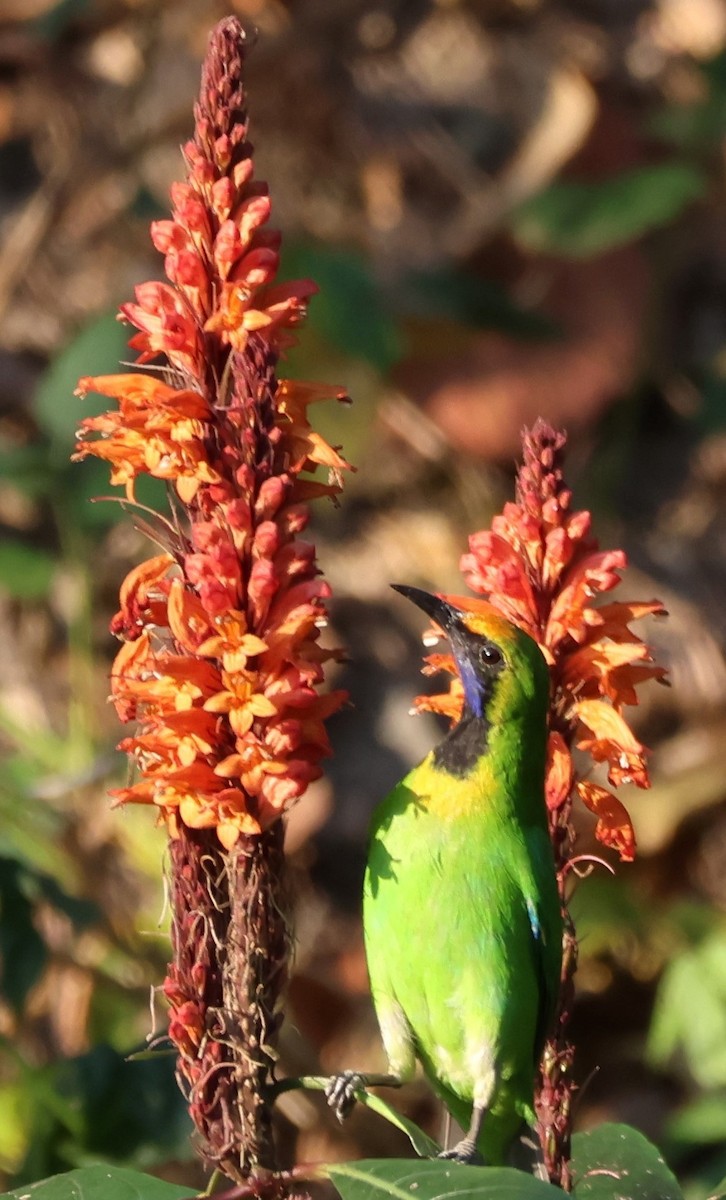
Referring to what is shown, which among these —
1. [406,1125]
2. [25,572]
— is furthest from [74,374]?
[406,1125]

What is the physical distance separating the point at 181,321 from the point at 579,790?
0.83m

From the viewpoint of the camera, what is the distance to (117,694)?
188 cm

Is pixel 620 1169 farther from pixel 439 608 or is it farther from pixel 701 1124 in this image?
pixel 701 1124

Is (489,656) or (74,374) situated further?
(74,374)

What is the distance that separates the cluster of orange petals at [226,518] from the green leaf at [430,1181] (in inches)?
16.0

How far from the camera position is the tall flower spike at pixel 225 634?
5.73 ft

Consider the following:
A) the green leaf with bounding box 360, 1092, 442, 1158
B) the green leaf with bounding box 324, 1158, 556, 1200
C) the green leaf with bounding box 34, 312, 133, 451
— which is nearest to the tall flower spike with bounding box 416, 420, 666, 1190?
the green leaf with bounding box 360, 1092, 442, 1158

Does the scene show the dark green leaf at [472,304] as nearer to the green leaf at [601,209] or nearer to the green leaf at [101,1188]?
the green leaf at [601,209]

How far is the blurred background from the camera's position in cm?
→ 492

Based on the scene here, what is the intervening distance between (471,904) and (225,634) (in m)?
0.90

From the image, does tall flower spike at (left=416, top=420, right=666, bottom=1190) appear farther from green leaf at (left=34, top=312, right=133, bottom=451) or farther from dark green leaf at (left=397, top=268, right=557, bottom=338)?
dark green leaf at (left=397, top=268, right=557, bottom=338)

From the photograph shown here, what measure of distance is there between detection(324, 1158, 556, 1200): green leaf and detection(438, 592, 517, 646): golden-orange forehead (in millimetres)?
737

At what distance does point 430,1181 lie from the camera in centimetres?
172

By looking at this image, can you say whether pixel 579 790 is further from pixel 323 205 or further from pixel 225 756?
pixel 323 205
